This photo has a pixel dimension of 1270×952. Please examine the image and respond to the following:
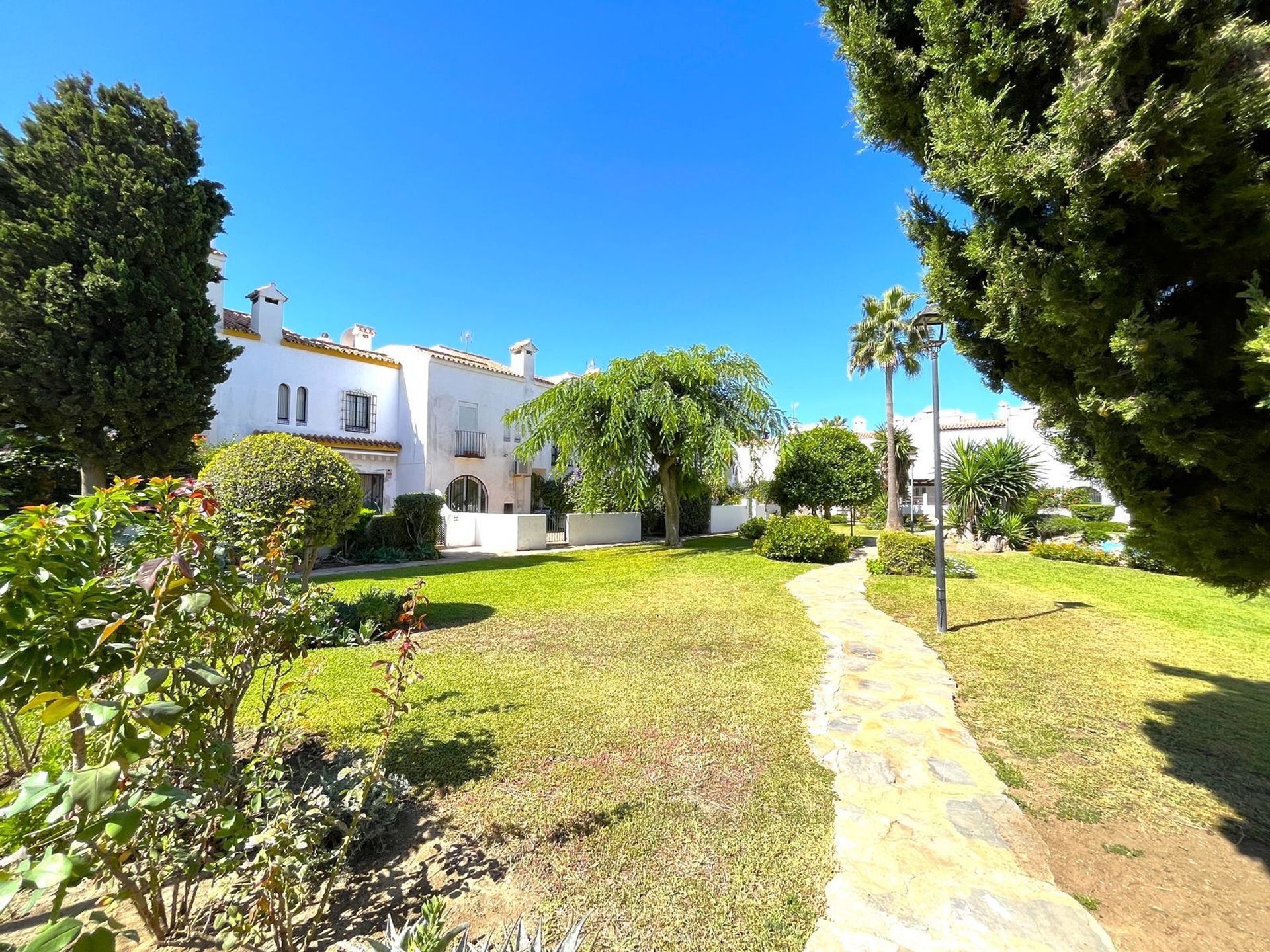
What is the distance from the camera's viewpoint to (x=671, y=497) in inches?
688

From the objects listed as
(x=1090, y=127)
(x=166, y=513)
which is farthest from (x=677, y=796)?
(x=1090, y=127)

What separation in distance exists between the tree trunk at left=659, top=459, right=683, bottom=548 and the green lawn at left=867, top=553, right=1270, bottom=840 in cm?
821

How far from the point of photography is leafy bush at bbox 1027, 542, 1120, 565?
15.5 meters

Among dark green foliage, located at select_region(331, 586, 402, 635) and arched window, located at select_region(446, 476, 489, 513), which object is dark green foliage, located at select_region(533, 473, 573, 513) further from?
dark green foliage, located at select_region(331, 586, 402, 635)

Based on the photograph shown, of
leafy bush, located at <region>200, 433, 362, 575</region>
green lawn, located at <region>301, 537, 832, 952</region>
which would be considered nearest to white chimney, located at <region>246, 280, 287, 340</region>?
leafy bush, located at <region>200, 433, 362, 575</region>

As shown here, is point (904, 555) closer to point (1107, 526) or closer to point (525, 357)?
point (1107, 526)

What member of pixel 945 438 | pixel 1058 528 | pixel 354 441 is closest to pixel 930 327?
pixel 1058 528

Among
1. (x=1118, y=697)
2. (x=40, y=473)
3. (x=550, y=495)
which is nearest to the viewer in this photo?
(x=1118, y=697)

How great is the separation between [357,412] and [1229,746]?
80.0 feet

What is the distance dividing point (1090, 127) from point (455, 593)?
1085cm

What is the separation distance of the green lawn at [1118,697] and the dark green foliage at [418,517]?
14.6 meters

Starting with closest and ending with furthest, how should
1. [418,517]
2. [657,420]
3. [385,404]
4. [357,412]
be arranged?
[657,420] → [418,517] → [357,412] → [385,404]

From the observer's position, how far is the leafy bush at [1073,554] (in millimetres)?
15477

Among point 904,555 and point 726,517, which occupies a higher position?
point 726,517
